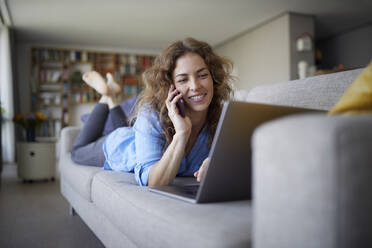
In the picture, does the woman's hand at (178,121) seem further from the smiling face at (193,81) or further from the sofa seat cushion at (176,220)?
the sofa seat cushion at (176,220)

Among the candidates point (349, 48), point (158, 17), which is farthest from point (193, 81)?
point (349, 48)

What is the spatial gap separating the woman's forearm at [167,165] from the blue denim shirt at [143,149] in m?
0.05

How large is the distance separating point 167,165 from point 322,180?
75cm

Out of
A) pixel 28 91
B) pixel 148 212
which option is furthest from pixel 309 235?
pixel 28 91

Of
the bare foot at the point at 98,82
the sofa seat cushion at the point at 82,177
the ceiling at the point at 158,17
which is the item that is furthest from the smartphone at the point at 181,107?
the ceiling at the point at 158,17

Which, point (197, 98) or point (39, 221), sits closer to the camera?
point (197, 98)

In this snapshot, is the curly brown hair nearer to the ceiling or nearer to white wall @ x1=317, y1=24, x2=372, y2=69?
the ceiling

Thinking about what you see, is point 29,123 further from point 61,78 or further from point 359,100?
point 359,100

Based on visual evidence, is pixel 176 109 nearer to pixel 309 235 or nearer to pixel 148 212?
pixel 148 212

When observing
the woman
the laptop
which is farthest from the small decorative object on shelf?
the laptop

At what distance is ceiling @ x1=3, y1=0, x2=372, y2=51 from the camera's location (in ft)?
16.9

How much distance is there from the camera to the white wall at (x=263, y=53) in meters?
5.78

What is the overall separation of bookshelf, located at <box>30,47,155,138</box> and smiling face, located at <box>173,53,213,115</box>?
6395 millimetres

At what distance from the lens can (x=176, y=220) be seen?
77 centimetres
